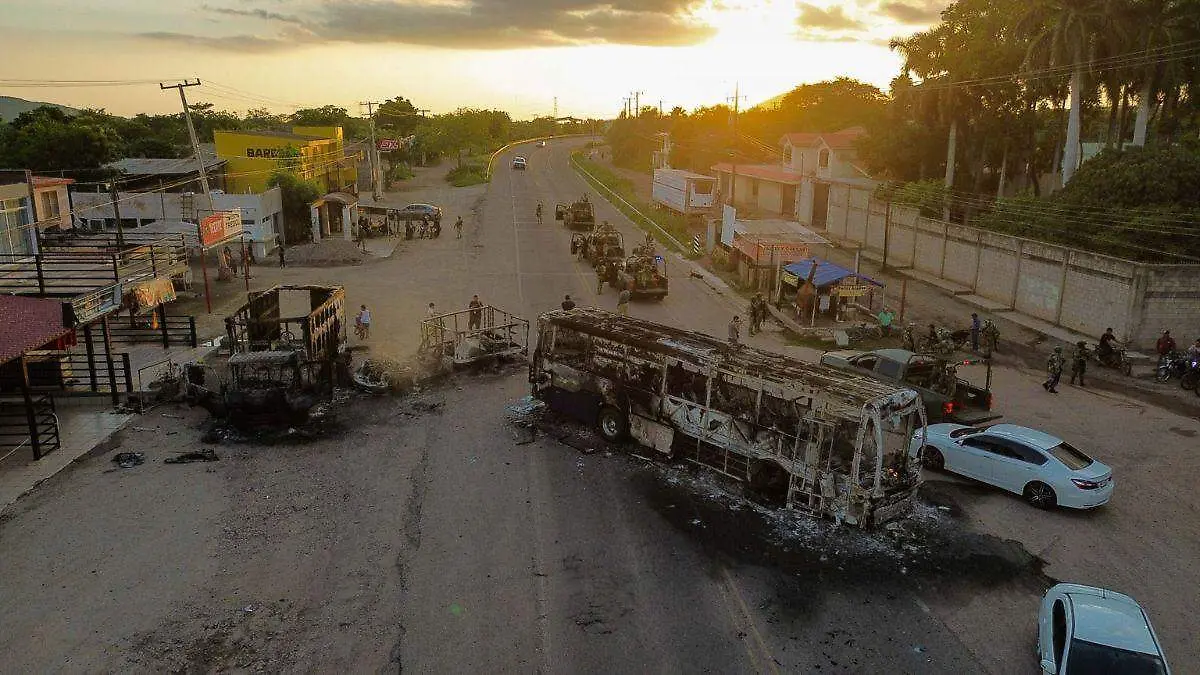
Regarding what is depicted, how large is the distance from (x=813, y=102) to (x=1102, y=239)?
86.8m

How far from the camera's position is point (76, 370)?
19750mm

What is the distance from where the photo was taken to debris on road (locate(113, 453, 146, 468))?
52.1 feet

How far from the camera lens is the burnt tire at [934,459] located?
626 inches

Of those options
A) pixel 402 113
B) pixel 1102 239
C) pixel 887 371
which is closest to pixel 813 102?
pixel 402 113

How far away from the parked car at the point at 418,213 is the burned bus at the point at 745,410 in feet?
116

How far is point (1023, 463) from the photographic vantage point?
14.5 m

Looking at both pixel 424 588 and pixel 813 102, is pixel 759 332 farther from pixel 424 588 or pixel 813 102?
pixel 813 102

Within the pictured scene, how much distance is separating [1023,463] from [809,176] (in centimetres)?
4401

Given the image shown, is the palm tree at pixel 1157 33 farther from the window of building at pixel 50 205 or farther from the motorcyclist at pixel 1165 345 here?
the window of building at pixel 50 205

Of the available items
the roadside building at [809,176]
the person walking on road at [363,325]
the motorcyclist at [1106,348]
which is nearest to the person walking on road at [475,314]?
the person walking on road at [363,325]

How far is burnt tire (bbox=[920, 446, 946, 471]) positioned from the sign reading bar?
24.6 m

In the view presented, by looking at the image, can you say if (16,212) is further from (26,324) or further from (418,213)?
(418,213)

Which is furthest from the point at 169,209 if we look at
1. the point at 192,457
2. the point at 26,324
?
the point at 192,457

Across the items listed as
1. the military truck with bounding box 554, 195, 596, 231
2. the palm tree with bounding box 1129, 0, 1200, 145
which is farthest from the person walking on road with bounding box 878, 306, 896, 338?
the military truck with bounding box 554, 195, 596, 231
